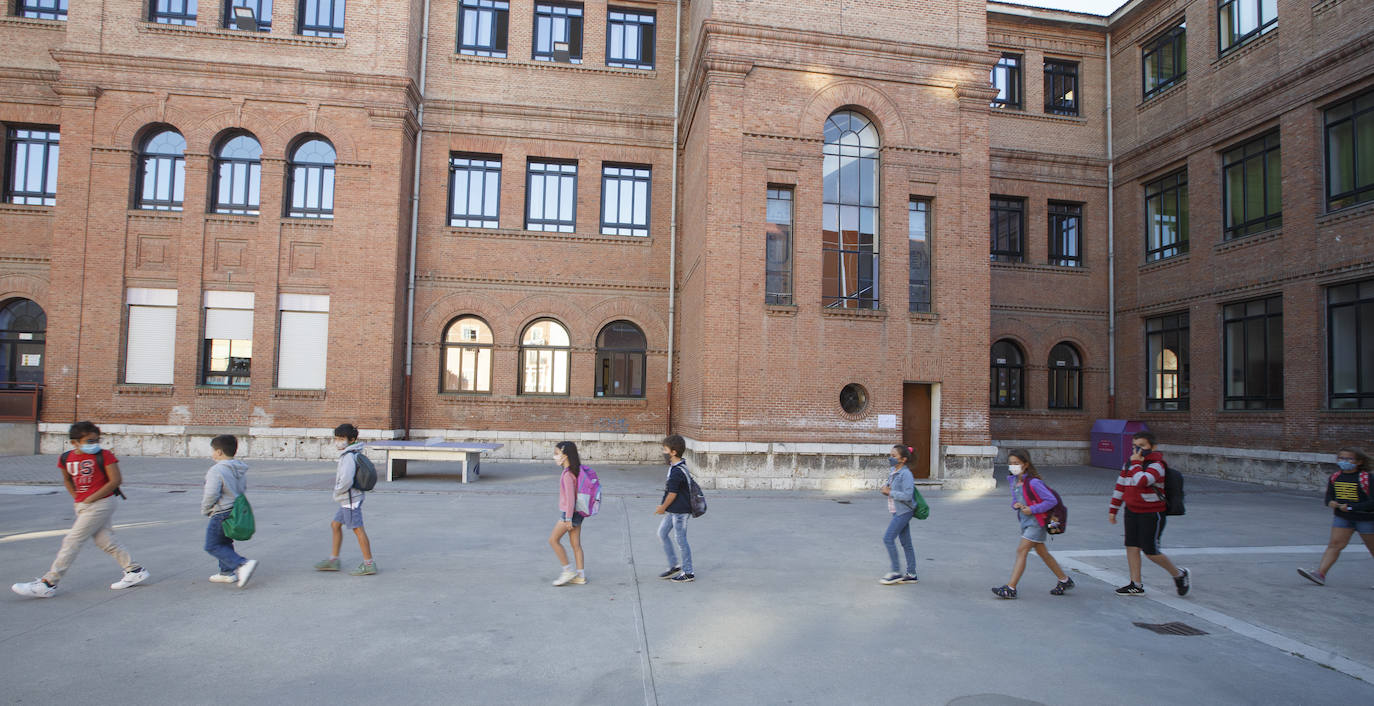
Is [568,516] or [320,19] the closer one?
[568,516]

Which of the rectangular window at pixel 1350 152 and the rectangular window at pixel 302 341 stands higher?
the rectangular window at pixel 1350 152

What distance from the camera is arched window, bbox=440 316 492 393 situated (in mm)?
20547

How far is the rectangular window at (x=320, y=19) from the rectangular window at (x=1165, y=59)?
23000 millimetres

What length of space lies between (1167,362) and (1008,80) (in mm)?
9696

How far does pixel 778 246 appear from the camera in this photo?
1723 centimetres

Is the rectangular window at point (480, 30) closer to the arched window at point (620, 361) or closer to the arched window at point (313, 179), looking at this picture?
the arched window at point (313, 179)

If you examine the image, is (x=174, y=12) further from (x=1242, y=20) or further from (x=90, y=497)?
(x=1242, y=20)

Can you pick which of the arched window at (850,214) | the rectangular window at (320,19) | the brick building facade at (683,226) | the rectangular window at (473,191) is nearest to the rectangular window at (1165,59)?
the brick building facade at (683,226)

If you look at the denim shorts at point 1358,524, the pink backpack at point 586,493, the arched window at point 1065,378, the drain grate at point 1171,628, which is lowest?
the drain grate at point 1171,628

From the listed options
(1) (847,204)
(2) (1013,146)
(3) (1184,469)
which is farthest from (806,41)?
(3) (1184,469)

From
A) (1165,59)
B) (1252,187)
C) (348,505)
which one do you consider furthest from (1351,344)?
(348,505)

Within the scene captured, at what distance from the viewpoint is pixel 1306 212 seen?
1723 centimetres

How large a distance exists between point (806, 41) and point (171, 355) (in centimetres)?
1750

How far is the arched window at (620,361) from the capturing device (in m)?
20.9
